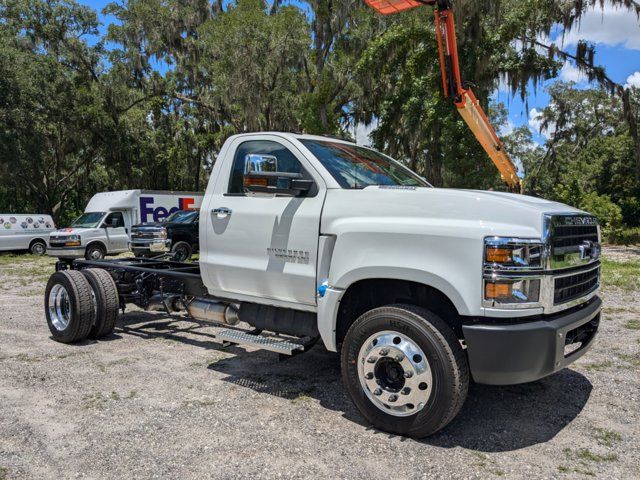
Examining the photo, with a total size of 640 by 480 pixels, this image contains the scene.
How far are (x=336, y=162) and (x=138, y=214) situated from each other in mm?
17634

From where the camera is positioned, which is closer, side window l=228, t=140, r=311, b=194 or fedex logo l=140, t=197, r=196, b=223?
side window l=228, t=140, r=311, b=194

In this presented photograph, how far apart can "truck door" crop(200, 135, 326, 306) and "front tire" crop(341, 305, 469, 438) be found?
2.29 ft

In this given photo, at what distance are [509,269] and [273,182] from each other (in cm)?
184

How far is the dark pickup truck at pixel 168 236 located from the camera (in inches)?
583

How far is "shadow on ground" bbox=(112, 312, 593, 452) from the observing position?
12.6 ft

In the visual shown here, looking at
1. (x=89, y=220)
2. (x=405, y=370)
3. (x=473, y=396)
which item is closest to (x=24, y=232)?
(x=89, y=220)

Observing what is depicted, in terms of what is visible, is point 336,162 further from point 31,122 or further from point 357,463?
point 31,122

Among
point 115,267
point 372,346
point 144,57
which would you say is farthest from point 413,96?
point 372,346

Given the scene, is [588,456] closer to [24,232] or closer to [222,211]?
[222,211]

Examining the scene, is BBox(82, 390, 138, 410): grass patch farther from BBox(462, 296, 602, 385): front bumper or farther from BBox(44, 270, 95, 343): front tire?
BBox(462, 296, 602, 385): front bumper

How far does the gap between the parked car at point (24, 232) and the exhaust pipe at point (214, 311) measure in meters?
18.5

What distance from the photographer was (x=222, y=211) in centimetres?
495

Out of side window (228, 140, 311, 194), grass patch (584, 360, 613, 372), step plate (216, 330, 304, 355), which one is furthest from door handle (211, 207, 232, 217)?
grass patch (584, 360, 613, 372)

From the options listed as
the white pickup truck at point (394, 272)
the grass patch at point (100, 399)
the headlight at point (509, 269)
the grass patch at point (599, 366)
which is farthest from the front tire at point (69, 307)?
the grass patch at point (599, 366)
